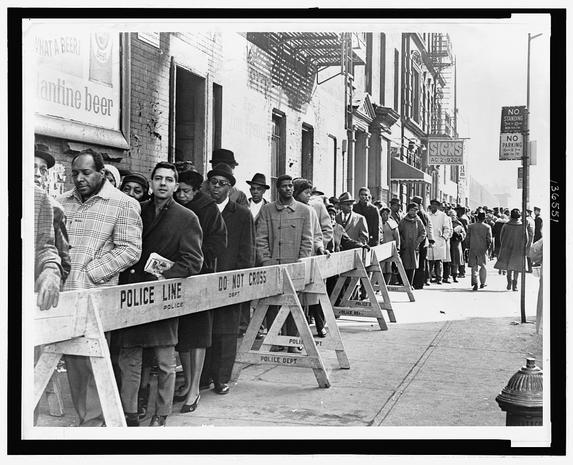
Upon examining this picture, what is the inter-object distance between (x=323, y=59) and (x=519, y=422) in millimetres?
8043

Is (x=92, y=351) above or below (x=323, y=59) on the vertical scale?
below

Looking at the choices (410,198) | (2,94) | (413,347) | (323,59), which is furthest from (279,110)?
(2,94)

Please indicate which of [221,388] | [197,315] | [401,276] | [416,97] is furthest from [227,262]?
[416,97]

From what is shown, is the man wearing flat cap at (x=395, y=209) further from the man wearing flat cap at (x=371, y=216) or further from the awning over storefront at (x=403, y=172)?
the man wearing flat cap at (x=371, y=216)

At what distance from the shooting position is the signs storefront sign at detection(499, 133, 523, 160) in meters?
6.69

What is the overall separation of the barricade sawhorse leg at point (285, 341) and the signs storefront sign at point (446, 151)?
2.83m

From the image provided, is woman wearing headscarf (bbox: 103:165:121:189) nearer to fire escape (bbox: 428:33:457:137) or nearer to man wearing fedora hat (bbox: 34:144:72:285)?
man wearing fedora hat (bbox: 34:144:72:285)

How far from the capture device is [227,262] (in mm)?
6980

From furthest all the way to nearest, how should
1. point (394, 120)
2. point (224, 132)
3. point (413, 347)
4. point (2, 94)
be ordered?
point (394, 120) < point (224, 132) < point (413, 347) < point (2, 94)

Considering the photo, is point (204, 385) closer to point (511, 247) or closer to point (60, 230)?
point (60, 230)

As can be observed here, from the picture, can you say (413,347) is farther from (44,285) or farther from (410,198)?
(410,198)

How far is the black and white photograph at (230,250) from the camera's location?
5297 mm

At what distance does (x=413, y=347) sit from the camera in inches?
356

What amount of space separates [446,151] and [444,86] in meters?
1.96
